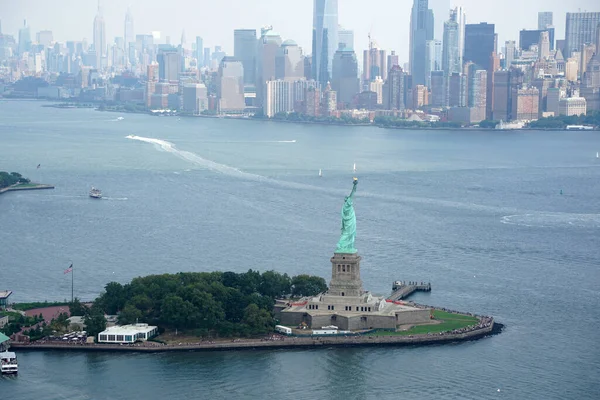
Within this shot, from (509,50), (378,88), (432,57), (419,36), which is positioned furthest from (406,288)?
(419,36)

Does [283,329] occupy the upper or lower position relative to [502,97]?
lower

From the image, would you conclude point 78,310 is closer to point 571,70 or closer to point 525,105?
point 525,105

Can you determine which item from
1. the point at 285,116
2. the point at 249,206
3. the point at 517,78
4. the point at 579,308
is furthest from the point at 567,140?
the point at 579,308

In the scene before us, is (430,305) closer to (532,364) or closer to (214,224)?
(532,364)

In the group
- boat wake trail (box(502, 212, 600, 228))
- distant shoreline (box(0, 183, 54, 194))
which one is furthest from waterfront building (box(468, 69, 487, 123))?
boat wake trail (box(502, 212, 600, 228))

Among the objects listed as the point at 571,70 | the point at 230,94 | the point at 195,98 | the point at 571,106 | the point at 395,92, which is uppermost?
the point at 571,70

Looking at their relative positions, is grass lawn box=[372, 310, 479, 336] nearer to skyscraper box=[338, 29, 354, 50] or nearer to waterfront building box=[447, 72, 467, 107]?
waterfront building box=[447, 72, 467, 107]
